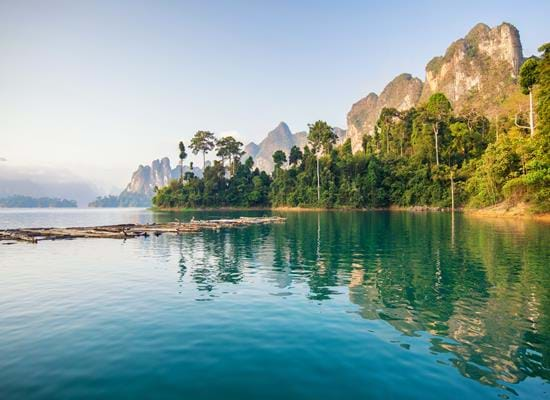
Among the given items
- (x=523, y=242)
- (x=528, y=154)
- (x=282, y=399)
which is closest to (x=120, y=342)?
(x=282, y=399)

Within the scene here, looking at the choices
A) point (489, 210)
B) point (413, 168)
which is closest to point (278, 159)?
point (413, 168)

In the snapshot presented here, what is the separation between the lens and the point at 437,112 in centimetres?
9631

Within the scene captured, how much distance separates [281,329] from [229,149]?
406ft

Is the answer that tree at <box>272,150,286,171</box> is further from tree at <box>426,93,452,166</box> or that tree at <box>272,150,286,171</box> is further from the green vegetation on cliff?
tree at <box>426,93,452,166</box>

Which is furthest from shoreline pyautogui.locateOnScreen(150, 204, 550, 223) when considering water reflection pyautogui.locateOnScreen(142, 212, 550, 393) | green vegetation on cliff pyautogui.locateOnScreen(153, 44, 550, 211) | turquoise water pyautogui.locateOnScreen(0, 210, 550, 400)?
turquoise water pyautogui.locateOnScreen(0, 210, 550, 400)

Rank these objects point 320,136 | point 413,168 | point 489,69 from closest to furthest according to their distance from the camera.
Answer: point 413,168, point 320,136, point 489,69

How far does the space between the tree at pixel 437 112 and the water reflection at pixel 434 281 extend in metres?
64.1

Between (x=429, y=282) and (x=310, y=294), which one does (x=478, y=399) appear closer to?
(x=310, y=294)

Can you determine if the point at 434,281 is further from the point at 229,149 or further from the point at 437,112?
the point at 229,149

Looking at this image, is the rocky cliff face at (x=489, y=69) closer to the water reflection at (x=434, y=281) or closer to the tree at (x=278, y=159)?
the tree at (x=278, y=159)

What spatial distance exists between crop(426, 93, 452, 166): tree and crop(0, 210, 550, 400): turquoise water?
77799 millimetres

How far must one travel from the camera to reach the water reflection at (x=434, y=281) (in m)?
9.72

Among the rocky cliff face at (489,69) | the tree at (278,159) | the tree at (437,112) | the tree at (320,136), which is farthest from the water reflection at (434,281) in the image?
the rocky cliff face at (489,69)

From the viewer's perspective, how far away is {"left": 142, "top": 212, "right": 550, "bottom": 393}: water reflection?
972 cm
